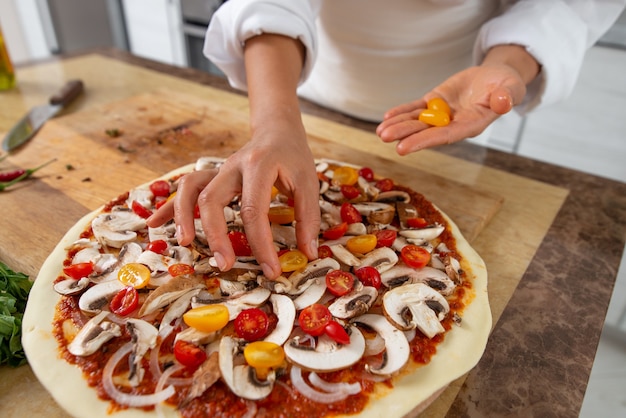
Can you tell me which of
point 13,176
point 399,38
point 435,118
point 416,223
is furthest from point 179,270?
point 399,38

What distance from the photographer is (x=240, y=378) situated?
1127 mm

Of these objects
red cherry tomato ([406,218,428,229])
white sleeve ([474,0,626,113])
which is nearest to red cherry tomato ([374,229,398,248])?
red cherry tomato ([406,218,428,229])

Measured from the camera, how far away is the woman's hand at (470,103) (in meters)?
1.67

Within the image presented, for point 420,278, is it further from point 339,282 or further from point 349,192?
point 349,192

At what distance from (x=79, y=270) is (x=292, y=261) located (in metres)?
0.68

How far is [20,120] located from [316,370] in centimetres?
255

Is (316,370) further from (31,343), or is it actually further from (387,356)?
(31,343)

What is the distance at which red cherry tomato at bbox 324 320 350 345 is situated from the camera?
1223 millimetres

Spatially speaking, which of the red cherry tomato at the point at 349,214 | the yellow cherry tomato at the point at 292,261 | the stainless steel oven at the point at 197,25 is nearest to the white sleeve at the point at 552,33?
the red cherry tomato at the point at 349,214

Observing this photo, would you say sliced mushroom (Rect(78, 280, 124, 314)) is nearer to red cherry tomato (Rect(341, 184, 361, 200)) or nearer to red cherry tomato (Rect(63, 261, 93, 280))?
red cherry tomato (Rect(63, 261, 93, 280))

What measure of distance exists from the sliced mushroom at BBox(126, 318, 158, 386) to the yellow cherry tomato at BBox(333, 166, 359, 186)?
103 centimetres

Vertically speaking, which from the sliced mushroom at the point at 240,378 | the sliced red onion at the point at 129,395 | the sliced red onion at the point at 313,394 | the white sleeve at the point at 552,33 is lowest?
the sliced red onion at the point at 129,395

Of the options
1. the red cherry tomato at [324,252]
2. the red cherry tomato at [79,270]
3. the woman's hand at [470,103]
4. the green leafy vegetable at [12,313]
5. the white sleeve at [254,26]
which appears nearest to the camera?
the green leafy vegetable at [12,313]

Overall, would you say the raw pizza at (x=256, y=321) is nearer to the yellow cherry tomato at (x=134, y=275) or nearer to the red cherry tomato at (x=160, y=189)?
the yellow cherry tomato at (x=134, y=275)
